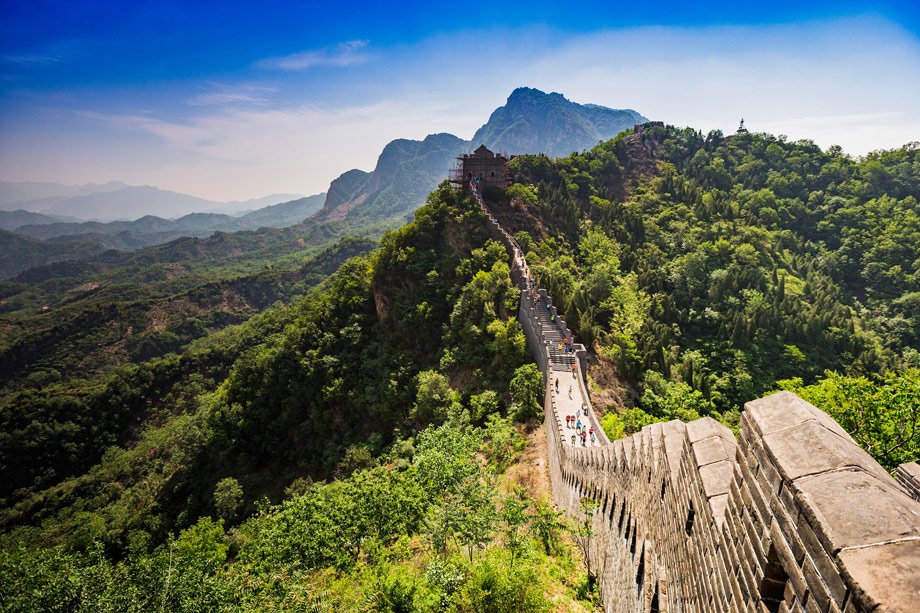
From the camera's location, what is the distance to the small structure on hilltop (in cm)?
5128

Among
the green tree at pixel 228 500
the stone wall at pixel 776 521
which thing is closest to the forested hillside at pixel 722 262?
the stone wall at pixel 776 521

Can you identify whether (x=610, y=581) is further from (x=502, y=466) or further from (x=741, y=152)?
(x=741, y=152)

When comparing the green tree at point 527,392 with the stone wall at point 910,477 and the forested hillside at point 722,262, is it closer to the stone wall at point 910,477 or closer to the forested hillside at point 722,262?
the forested hillside at point 722,262

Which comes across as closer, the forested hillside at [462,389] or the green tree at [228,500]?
the forested hillside at [462,389]

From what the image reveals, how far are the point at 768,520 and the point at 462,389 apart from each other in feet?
97.2

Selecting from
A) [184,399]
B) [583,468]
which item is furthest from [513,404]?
[184,399]

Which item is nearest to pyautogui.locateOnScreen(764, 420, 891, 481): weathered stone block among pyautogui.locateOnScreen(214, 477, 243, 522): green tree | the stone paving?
the stone paving

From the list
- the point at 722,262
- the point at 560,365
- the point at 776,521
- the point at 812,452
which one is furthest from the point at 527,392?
the point at 722,262

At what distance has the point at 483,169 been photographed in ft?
170

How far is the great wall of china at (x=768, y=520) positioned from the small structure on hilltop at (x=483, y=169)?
1871 inches

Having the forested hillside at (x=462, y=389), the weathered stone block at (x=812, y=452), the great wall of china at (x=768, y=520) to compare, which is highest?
the weathered stone block at (x=812, y=452)

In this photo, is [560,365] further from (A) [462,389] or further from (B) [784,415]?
(B) [784,415]

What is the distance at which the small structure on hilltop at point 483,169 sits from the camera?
51.3 metres

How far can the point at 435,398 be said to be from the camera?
103ft
